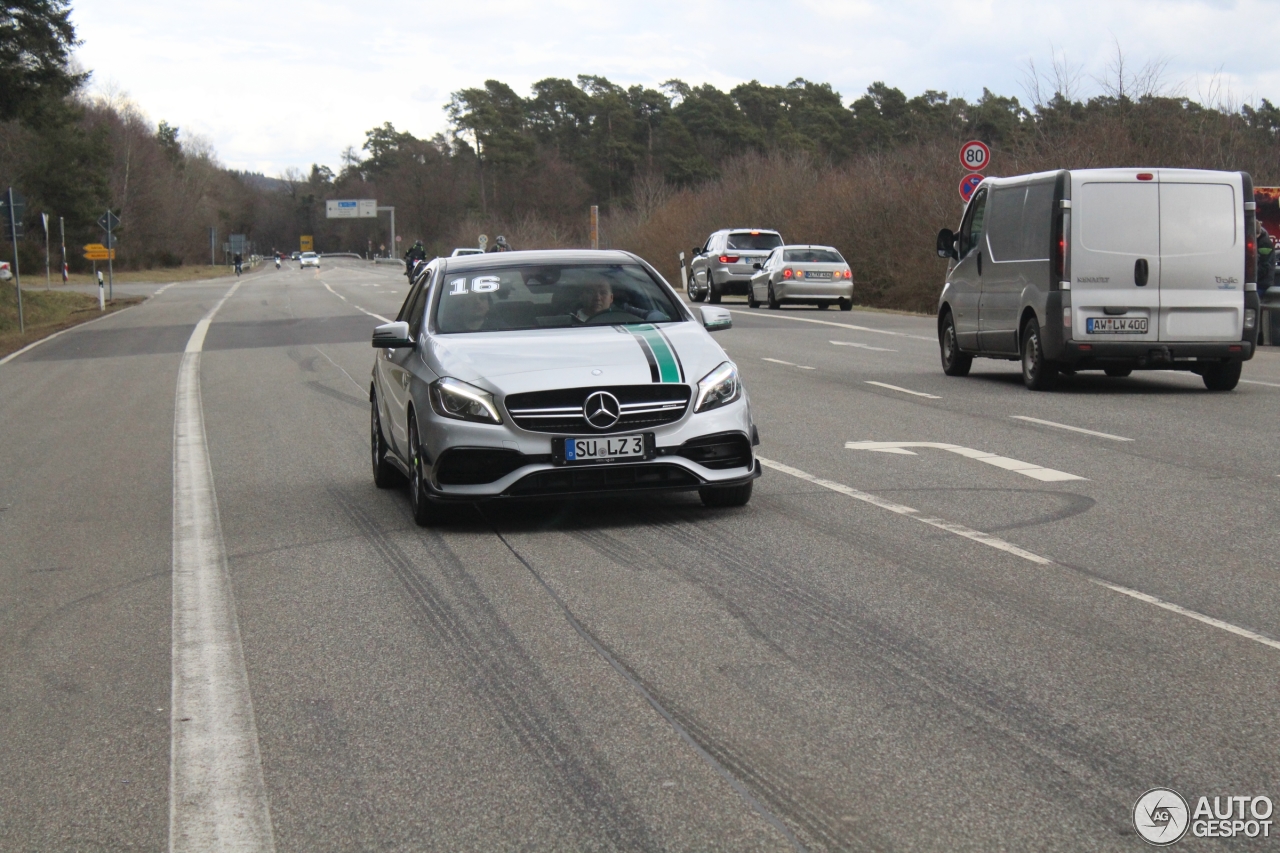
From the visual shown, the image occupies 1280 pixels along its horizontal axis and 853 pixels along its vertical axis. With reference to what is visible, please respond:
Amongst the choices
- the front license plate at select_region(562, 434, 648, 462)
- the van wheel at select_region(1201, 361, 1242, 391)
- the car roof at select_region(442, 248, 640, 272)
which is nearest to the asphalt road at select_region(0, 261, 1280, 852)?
the front license plate at select_region(562, 434, 648, 462)

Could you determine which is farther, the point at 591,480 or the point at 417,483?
the point at 417,483

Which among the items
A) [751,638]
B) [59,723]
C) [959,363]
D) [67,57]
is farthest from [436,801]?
[67,57]

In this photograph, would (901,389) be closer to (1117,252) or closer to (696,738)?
(1117,252)

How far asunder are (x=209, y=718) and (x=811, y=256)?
32.4m

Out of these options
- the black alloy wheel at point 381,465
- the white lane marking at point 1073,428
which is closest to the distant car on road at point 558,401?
the black alloy wheel at point 381,465

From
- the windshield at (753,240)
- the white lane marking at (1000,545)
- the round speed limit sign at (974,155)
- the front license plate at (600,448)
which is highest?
the round speed limit sign at (974,155)

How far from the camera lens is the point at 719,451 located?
8367 millimetres

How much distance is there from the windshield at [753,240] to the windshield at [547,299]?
31.7 meters

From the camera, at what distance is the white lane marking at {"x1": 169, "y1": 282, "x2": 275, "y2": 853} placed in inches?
159

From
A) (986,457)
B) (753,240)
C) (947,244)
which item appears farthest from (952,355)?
(753,240)

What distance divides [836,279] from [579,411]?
28.9 metres

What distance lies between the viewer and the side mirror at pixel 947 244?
17500 millimetres

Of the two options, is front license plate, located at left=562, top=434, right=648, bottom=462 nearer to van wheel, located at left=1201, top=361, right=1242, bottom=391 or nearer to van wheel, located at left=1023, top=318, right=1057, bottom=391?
van wheel, located at left=1023, top=318, right=1057, bottom=391

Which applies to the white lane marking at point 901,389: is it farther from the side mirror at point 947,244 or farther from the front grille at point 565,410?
the front grille at point 565,410
